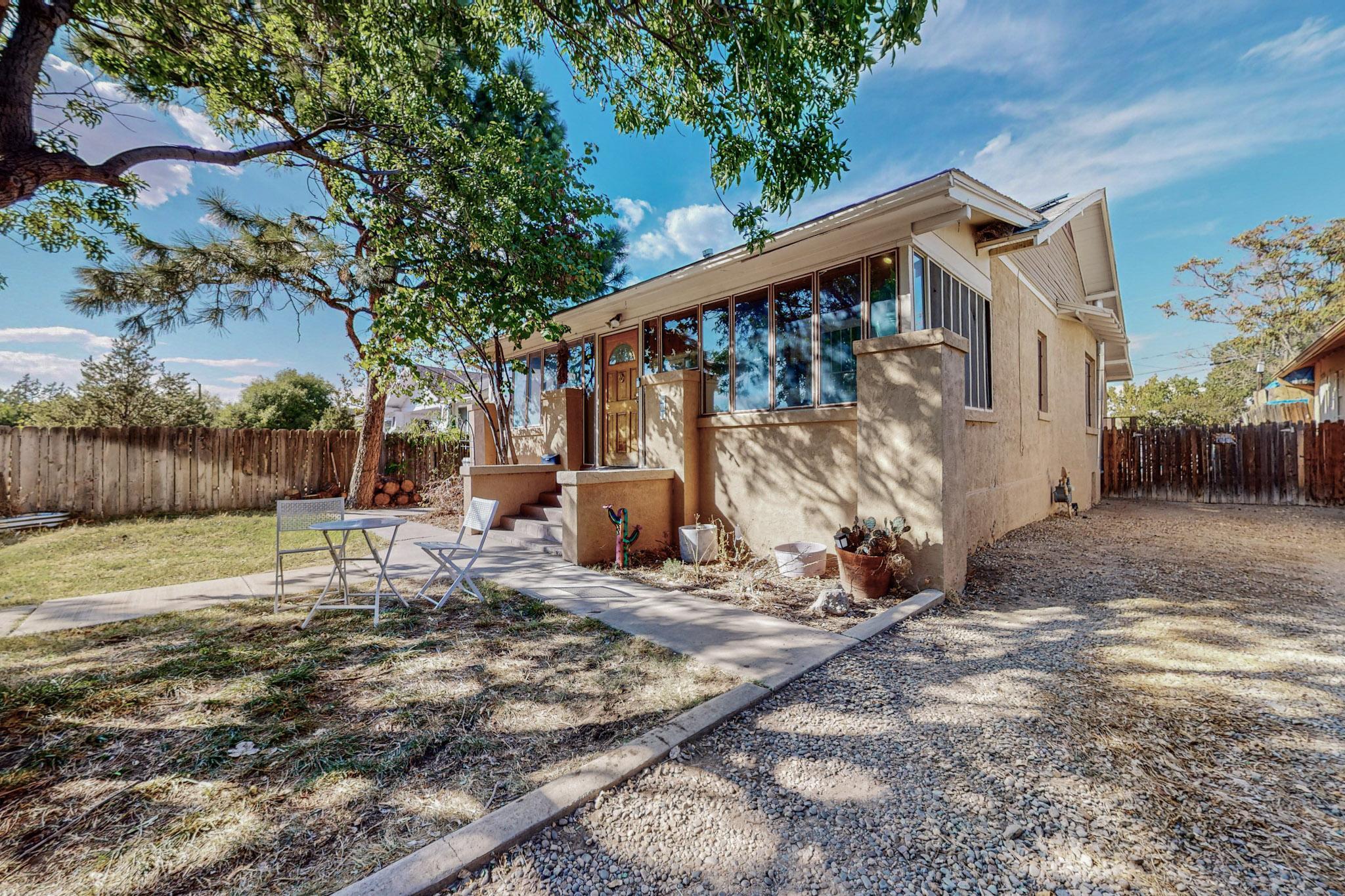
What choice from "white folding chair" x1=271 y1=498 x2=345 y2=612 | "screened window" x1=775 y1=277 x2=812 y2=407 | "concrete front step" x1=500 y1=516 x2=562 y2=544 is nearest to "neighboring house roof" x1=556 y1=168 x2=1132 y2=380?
"screened window" x1=775 y1=277 x2=812 y2=407

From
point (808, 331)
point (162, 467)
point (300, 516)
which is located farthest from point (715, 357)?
point (162, 467)

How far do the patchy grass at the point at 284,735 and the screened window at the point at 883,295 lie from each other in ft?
12.5

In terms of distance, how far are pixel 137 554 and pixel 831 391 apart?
898cm

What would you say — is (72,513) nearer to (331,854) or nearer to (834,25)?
(331,854)

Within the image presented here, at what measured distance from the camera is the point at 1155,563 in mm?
5516

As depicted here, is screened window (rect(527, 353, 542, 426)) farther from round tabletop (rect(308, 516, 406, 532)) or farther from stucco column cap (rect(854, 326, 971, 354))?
stucco column cap (rect(854, 326, 971, 354))

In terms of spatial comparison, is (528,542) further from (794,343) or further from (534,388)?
(794,343)

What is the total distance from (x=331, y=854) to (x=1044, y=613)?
4.81m

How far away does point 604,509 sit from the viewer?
5918 millimetres

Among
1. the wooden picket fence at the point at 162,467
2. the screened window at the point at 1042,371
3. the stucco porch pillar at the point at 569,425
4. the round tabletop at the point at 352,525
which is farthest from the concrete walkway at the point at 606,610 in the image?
→ the screened window at the point at 1042,371

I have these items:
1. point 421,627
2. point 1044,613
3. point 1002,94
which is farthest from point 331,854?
point 1002,94

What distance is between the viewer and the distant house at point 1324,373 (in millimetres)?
9695

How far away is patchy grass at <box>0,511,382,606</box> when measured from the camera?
5.09m

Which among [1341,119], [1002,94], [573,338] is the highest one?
[1341,119]
